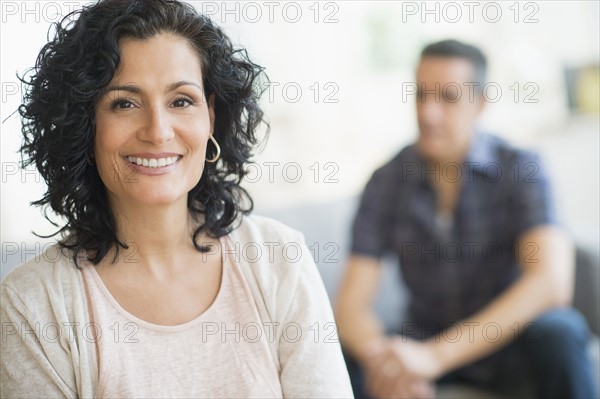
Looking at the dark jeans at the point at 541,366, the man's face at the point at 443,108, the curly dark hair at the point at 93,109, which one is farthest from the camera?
the man's face at the point at 443,108

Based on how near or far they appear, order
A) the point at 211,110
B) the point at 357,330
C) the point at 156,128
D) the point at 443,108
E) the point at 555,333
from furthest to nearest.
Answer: the point at 443,108
the point at 357,330
the point at 555,333
the point at 211,110
the point at 156,128

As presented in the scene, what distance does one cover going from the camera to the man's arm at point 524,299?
1.56 metres

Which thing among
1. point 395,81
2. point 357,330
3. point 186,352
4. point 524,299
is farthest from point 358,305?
point 395,81

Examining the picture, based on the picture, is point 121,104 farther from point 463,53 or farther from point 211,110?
point 463,53

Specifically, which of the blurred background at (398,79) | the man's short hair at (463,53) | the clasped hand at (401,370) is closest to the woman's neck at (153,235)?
the clasped hand at (401,370)

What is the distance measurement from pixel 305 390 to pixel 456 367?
2.42 ft

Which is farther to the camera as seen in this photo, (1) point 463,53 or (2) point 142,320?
(1) point 463,53

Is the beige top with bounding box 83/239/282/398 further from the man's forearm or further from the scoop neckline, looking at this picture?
the man's forearm

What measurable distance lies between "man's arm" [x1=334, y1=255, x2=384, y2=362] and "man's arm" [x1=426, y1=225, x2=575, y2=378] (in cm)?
15

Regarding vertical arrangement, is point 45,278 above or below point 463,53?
below

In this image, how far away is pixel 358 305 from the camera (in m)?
1.68

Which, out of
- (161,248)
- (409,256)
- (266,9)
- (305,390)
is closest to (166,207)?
(161,248)

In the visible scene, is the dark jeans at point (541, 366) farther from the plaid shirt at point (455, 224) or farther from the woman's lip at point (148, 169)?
the woman's lip at point (148, 169)

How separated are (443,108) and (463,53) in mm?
159
